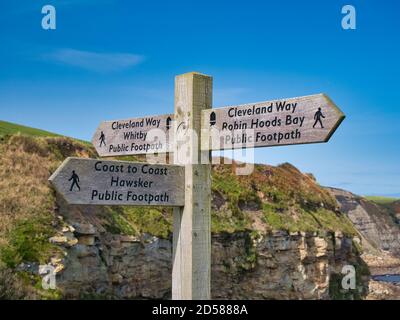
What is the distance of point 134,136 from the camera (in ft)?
20.1

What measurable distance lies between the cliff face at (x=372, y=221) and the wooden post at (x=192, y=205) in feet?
375

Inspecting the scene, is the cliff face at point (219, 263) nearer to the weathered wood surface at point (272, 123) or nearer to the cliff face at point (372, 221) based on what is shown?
the weathered wood surface at point (272, 123)

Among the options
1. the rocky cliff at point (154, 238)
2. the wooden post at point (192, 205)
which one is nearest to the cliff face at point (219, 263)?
the rocky cliff at point (154, 238)

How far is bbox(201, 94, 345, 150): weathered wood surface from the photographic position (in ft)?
14.6

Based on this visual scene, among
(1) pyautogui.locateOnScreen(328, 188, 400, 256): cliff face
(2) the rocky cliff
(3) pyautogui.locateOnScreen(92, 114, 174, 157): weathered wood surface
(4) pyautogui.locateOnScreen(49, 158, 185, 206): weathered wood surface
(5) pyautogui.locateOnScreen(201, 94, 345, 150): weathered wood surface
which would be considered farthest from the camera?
(1) pyautogui.locateOnScreen(328, 188, 400, 256): cliff face

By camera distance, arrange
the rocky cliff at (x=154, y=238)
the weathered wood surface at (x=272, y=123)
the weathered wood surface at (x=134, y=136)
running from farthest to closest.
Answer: the rocky cliff at (x=154, y=238)
the weathered wood surface at (x=134, y=136)
the weathered wood surface at (x=272, y=123)

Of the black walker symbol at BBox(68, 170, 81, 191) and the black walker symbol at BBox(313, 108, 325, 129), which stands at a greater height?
the black walker symbol at BBox(313, 108, 325, 129)

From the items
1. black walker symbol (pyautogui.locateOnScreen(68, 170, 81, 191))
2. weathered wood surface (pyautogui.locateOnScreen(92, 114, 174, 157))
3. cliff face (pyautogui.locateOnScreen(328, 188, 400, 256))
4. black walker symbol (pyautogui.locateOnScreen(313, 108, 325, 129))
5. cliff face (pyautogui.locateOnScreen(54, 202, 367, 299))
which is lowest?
cliff face (pyautogui.locateOnScreen(54, 202, 367, 299))

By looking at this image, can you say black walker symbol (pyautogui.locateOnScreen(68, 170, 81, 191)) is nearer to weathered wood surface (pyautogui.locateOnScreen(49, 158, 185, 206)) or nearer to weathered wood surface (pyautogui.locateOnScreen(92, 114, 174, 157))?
weathered wood surface (pyautogui.locateOnScreen(49, 158, 185, 206))

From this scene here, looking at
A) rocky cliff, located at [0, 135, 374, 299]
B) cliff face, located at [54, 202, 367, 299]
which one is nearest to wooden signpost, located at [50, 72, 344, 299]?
rocky cliff, located at [0, 135, 374, 299]

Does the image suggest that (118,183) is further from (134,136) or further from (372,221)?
(372,221)

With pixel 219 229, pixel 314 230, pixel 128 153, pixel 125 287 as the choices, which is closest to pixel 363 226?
pixel 314 230

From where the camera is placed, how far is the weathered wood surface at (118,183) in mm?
4629

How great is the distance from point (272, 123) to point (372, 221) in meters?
129
